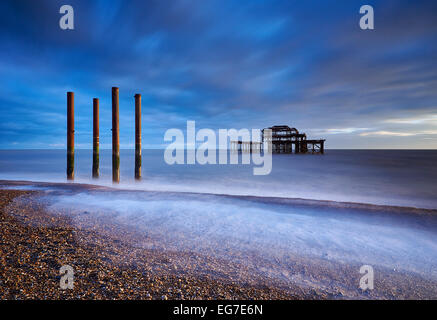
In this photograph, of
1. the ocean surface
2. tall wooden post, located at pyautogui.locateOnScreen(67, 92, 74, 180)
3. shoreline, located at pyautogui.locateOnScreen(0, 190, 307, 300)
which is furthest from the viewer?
tall wooden post, located at pyautogui.locateOnScreen(67, 92, 74, 180)

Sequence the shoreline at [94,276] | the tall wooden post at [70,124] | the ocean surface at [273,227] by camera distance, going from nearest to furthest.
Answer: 1. the shoreline at [94,276]
2. the ocean surface at [273,227]
3. the tall wooden post at [70,124]

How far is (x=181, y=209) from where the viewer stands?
6.58m

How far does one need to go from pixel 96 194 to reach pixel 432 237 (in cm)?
976

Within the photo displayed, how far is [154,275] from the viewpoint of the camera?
9.10 feet

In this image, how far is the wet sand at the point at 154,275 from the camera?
2.43 meters

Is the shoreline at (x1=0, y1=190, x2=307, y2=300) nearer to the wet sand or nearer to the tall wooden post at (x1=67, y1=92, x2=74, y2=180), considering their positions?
the wet sand

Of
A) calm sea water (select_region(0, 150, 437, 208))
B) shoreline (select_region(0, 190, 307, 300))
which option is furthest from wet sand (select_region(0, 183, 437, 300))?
calm sea water (select_region(0, 150, 437, 208))

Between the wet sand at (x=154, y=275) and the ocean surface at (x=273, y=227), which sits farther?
the ocean surface at (x=273, y=227)

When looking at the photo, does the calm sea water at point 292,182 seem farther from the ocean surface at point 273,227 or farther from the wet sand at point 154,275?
the wet sand at point 154,275

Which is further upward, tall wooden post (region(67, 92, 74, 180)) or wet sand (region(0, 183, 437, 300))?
tall wooden post (region(67, 92, 74, 180))

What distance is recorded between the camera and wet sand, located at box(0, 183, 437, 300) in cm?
243

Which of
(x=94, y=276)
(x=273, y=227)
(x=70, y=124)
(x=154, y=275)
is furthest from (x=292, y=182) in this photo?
(x=94, y=276)

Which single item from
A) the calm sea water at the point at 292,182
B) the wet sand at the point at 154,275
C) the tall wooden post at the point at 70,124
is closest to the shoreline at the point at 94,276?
the wet sand at the point at 154,275
